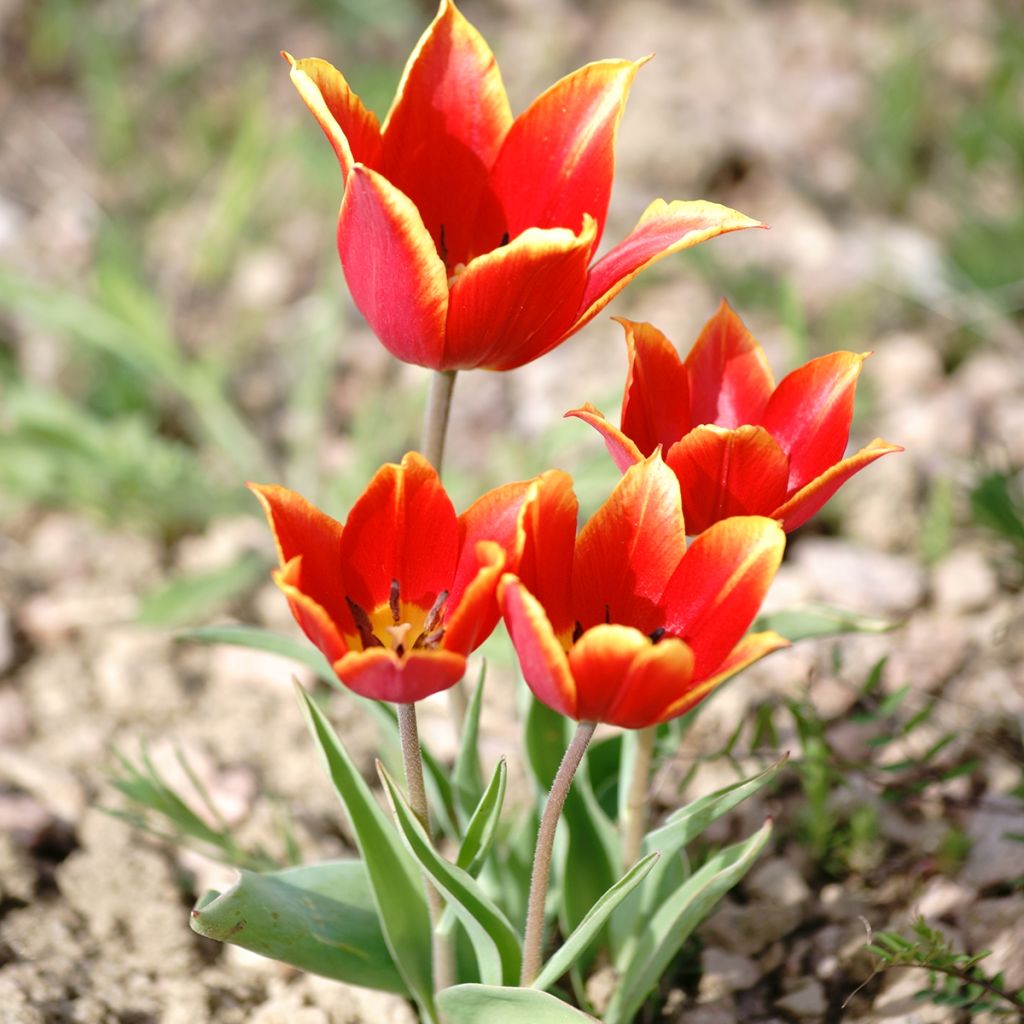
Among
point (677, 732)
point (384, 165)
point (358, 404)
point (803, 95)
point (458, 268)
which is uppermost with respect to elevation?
point (803, 95)

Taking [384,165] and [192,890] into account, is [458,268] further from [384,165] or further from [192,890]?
[192,890]

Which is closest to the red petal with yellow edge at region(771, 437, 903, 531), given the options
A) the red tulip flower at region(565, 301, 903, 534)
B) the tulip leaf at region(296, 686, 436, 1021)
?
the red tulip flower at region(565, 301, 903, 534)

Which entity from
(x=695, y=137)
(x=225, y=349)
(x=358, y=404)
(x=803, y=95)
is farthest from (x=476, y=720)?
(x=803, y=95)

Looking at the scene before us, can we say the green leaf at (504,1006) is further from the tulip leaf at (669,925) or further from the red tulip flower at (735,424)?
the red tulip flower at (735,424)

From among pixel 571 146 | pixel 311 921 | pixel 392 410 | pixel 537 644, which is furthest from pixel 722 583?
pixel 392 410

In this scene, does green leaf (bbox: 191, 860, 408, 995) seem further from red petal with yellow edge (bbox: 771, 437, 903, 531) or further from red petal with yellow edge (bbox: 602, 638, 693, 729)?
red petal with yellow edge (bbox: 771, 437, 903, 531)

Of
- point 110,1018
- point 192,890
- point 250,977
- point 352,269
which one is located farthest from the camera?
point 192,890

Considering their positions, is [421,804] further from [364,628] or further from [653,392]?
[653,392]
